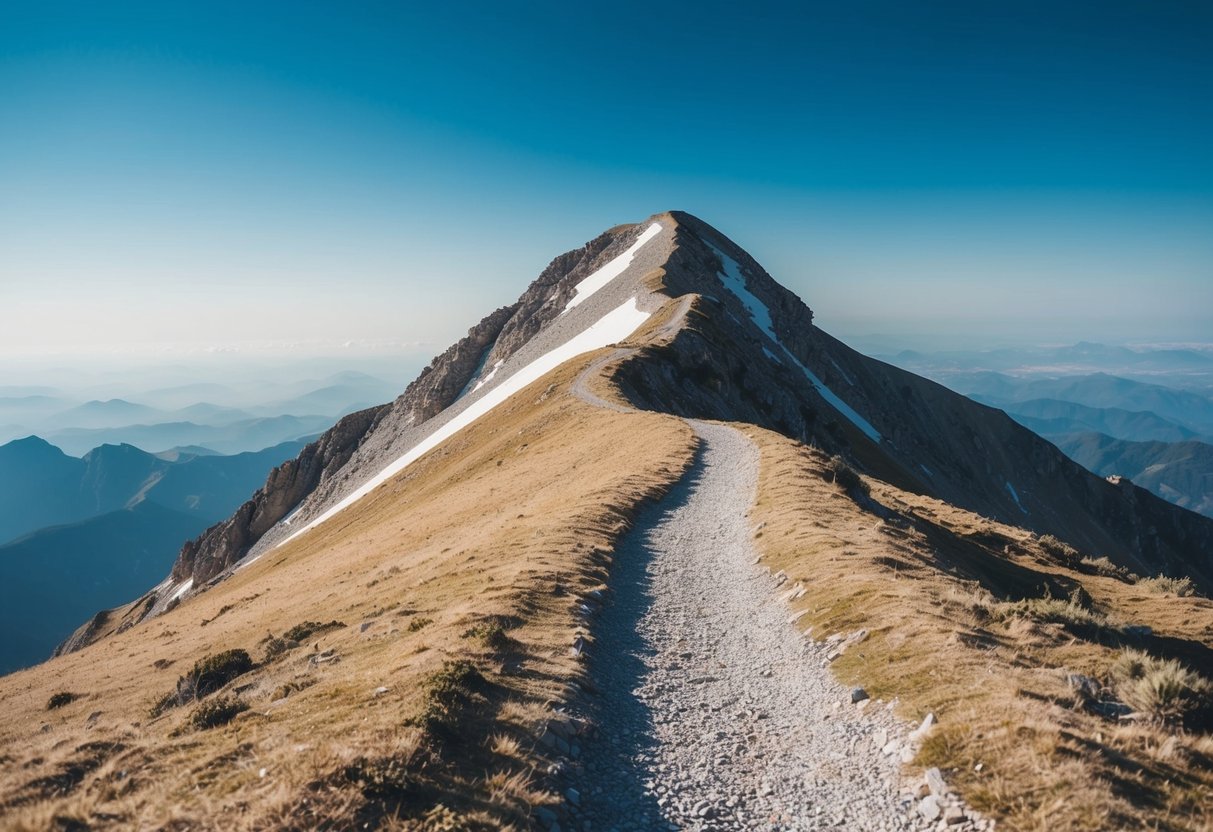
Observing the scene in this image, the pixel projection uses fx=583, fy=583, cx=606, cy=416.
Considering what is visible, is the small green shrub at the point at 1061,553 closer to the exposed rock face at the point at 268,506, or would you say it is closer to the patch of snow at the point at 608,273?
the patch of snow at the point at 608,273

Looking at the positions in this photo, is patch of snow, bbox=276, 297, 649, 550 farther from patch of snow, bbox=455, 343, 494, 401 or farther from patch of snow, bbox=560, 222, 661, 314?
patch of snow, bbox=560, 222, 661, 314

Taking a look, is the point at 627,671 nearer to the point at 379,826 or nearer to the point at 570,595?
the point at 570,595

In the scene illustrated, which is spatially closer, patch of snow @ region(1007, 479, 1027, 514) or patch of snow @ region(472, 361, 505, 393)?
patch of snow @ region(472, 361, 505, 393)

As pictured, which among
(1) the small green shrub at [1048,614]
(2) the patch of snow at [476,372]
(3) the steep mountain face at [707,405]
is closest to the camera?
(1) the small green shrub at [1048,614]

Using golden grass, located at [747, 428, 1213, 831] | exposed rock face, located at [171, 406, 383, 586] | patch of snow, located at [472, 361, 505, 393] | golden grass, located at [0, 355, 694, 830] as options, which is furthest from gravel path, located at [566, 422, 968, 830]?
exposed rock face, located at [171, 406, 383, 586]

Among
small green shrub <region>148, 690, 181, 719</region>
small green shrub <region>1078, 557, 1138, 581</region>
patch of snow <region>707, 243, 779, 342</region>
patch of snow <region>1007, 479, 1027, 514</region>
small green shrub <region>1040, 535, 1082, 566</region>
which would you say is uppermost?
patch of snow <region>707, 243, 779, 342</region>

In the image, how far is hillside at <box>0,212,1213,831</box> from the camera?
752 centimetres

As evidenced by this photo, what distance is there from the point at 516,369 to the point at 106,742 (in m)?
84.4

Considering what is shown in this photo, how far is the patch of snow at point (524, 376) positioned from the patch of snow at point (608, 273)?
76.9 ft

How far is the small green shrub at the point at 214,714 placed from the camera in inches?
410

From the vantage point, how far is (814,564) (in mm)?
17734

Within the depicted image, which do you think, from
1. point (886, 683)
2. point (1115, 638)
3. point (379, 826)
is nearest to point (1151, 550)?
point (1115, 638)

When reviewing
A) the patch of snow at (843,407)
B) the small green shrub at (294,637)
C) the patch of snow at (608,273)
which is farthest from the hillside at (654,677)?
the patch of snow at (608,273)

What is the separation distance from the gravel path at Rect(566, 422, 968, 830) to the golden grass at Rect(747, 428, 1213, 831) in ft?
2.73
